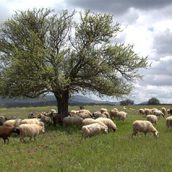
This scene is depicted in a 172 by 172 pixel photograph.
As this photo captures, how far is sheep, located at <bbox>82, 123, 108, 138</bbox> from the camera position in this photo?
29.2m

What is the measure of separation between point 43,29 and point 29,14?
1.80 metres

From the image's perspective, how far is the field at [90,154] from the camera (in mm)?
18219

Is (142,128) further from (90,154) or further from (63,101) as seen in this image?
(63,101)

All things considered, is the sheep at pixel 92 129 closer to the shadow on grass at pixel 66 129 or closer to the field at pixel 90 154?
the field at pixel 90 154

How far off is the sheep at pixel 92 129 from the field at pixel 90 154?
659mm

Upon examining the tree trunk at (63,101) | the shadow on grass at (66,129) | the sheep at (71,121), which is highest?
the tree trunk at (63,101)

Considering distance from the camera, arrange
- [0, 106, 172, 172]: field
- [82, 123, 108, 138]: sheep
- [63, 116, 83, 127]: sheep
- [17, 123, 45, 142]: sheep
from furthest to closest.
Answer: [63, 116, 83, 127]: sheep < [82, 123, 108, 138]: sheep < [17, 123, 45, 142]: sheep < [0, 106, 172, 172]: field

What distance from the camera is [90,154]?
2183cm

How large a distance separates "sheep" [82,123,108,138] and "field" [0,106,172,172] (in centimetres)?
66

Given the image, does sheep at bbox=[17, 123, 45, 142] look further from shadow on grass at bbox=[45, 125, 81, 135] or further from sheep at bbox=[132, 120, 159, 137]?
sheep at bbox=[132, 120, 159, 137]

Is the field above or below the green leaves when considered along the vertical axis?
below

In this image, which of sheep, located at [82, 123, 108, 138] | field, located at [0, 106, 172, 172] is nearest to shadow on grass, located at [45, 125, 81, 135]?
sheep, located at [82, 123, 108, 138]

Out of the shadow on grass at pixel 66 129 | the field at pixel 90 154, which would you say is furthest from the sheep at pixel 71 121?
the field at pixel 90 154

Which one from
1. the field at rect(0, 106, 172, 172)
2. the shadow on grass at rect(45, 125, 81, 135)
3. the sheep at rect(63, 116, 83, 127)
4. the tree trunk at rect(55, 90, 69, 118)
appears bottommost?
the field at rect(0, 106, 172, 172)
